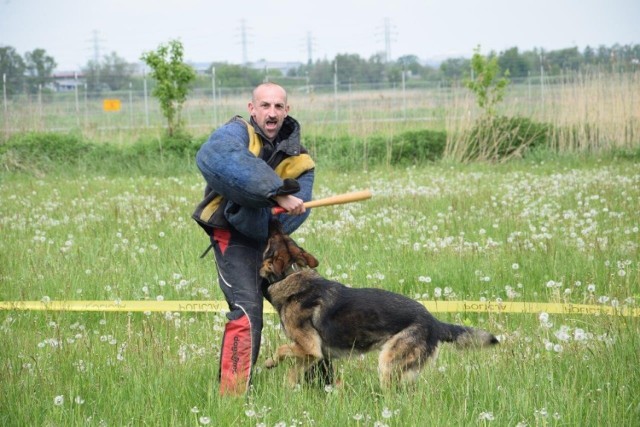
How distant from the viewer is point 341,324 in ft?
18.3

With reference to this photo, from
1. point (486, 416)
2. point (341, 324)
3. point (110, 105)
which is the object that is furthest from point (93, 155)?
point (486, 416)

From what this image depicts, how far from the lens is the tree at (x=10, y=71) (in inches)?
1439

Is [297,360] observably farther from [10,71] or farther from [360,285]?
[10,71]

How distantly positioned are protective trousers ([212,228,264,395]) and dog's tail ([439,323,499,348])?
3.77 ft

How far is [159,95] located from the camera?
23.4 metres

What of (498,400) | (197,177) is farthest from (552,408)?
(197,177)

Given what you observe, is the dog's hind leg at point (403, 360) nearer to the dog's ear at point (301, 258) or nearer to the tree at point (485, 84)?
the dog's ear at point (301, 258)

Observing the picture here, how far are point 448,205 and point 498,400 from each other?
8363 millimetres

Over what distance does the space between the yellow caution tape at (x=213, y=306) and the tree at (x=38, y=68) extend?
31362mm

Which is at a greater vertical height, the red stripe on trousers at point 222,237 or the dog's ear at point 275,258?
the red stripe on trousers at point 222,237

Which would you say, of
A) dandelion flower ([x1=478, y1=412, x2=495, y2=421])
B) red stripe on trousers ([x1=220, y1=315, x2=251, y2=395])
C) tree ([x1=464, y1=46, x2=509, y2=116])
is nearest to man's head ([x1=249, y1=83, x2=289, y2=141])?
red stripe on trousers ([x1=220, y1=315, x2=251, y2=395])

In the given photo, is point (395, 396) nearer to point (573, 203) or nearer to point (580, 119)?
point (573, 203)

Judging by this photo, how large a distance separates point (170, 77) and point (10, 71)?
16076 millimetres

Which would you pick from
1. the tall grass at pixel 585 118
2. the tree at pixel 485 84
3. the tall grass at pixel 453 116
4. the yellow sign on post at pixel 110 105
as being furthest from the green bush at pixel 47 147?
the yellow sign on post at pixel 110 105
